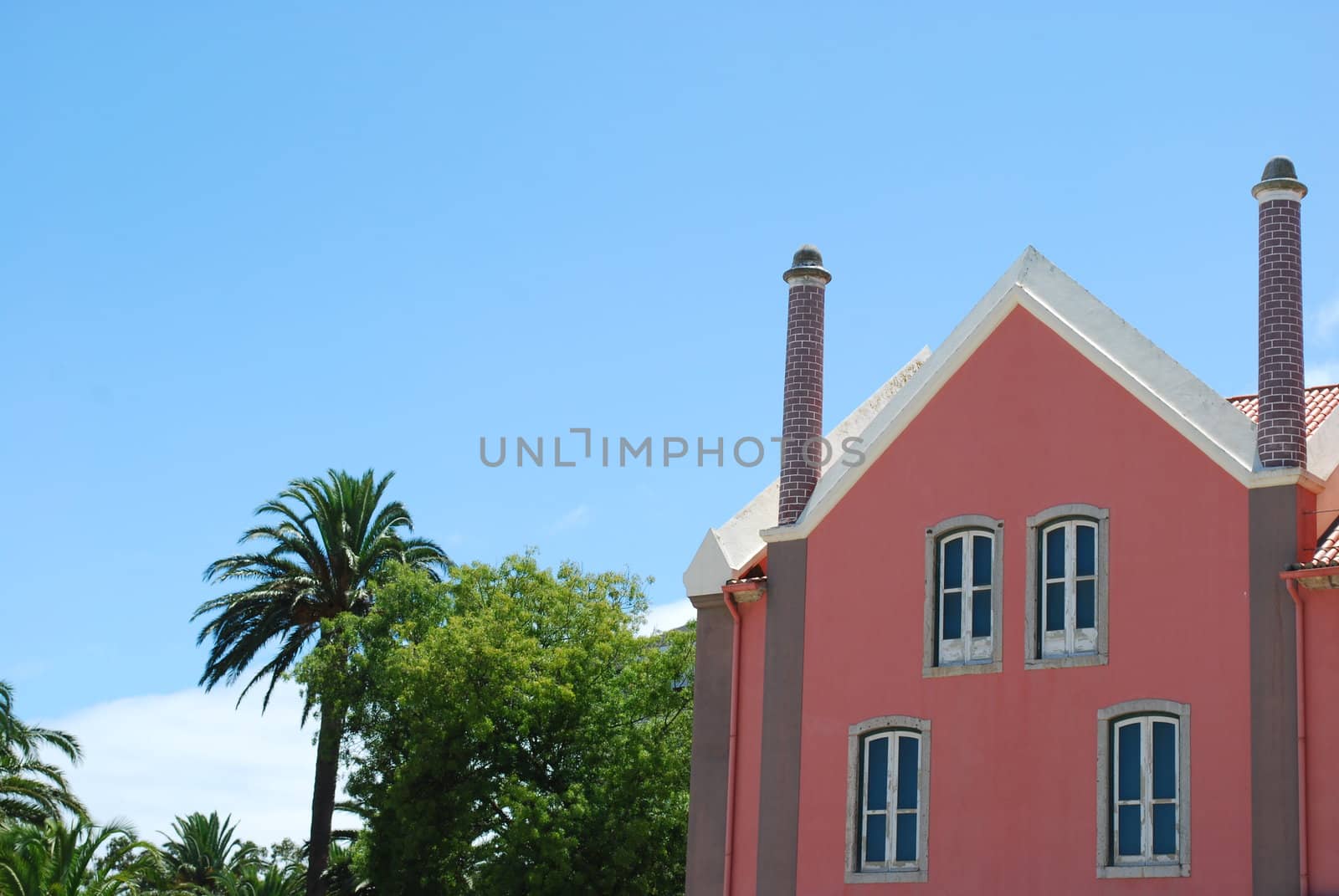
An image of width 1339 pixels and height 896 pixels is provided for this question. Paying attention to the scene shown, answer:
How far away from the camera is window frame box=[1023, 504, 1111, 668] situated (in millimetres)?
21578

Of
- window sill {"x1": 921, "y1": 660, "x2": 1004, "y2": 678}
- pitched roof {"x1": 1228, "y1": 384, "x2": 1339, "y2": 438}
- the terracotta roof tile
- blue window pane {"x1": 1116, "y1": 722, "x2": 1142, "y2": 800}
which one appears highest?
pitched roof {"x1": 1228, "y1": 384, "x2": 1339, "y2": 438}

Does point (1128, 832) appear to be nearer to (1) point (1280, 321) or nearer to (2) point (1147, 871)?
(2) point (1147, 871)

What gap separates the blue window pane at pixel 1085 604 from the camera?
2186 cm

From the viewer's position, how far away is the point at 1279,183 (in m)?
21.8

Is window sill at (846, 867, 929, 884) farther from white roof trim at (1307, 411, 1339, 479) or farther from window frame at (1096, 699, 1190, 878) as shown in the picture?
white roof trim at (1307, 411, 1339, 479)

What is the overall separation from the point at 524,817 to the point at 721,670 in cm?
982

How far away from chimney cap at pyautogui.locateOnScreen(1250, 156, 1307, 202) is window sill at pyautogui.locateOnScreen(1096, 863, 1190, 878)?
29.3 ft

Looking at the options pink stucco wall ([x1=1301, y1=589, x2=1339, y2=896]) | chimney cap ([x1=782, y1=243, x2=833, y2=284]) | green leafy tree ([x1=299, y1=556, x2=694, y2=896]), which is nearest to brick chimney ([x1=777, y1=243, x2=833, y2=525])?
chimney cap ([x1=782, y1=243, x2=833, y2=284])

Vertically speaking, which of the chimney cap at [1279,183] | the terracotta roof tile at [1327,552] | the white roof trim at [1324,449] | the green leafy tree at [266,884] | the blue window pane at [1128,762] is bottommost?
the green leafy tree at [266,884]

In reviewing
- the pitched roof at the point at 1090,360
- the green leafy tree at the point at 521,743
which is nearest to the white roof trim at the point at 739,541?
the pitched roof at the point at 1090,360

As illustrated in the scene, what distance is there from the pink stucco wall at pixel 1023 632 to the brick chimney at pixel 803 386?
94 cm

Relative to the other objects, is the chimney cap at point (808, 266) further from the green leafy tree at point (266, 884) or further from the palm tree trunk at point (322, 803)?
the green leafy tree at point (266, 884)

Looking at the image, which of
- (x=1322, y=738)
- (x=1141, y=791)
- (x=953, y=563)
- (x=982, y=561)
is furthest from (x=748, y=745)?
(x=1322, y=738)

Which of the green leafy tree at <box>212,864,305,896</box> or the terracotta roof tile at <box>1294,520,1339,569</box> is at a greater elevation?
the terracotta roof tile at <box>1294,520,1339,569</box>
